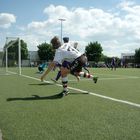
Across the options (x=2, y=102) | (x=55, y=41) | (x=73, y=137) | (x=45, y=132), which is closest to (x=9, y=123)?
(x=45, y=132)

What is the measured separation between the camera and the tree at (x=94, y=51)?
352 ft

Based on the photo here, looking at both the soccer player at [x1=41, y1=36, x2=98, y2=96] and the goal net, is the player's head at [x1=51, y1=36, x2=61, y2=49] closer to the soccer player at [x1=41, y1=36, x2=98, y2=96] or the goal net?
the soccer player at [x1=41, y1=36, x2=98, y2=96]

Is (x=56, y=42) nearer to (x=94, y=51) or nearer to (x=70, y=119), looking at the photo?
(x=70, y=119)

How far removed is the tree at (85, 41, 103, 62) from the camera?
352 ft

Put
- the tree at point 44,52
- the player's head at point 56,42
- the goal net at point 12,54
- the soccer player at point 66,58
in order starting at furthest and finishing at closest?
the tree at point 44,52, the goal net at point 12,54, the player's head at point 56,42, the soccer player at point 66,58

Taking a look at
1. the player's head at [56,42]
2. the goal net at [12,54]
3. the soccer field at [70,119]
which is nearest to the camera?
the soccer field at [70,119]

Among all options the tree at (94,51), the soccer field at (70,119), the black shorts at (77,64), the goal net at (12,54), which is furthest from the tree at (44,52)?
the soccer field at (70,119)

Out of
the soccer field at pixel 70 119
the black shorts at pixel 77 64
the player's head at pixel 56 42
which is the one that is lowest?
the soccer field at pixel 70 119

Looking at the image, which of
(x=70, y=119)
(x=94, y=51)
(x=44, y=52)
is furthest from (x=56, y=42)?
(x=94, y=51)

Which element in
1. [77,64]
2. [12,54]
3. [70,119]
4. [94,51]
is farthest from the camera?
[94,51]

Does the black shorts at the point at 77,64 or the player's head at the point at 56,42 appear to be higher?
the player's head at the point at 56,42

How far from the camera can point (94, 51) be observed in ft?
359

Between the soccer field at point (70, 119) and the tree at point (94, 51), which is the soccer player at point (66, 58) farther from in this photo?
the tree at point (94, 51)

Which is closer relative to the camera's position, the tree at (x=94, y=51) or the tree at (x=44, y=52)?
the tree at (x=94, y=51)
